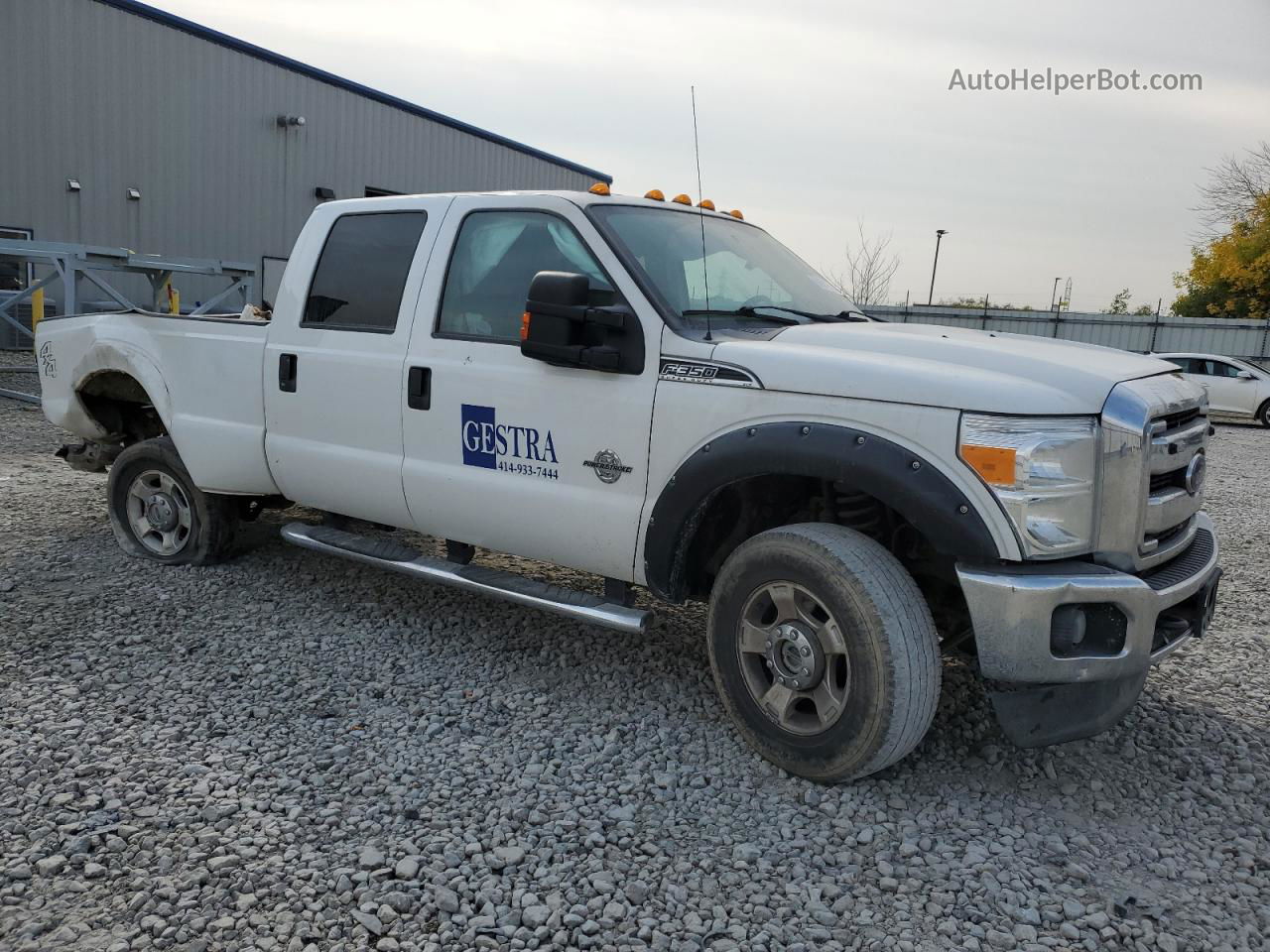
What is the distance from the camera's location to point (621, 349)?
11.7 ft

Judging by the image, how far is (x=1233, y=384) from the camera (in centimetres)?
1850

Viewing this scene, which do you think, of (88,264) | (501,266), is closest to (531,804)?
(501,266)

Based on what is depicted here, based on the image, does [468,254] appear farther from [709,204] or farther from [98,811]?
[98,811]

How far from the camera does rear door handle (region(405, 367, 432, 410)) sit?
4.13 meters

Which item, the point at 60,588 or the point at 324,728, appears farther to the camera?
the point at 60,588

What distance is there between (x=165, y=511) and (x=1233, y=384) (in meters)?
19.1

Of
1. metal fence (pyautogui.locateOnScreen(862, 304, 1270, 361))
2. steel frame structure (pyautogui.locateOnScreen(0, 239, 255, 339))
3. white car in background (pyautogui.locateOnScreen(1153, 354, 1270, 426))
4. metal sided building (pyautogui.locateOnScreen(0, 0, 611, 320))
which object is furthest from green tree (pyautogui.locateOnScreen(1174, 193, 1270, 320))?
steel frame structure (pyautogui.locateOnScreen(0, 239, 255, 339))

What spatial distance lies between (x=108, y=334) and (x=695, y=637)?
3588 mm

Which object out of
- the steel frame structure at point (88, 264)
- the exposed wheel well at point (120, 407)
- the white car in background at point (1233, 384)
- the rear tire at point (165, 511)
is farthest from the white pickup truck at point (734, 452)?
the white car in background at point (1233, 384)

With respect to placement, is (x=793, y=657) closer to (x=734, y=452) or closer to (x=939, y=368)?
(x=734, y=452)

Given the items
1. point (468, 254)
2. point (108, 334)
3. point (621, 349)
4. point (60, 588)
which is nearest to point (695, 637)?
point (621, 349)

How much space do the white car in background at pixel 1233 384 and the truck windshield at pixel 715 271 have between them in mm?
16542

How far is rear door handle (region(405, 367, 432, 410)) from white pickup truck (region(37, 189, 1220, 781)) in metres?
0.01

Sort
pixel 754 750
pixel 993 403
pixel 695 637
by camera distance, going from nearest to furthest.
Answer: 1. pixel 993 403
2. pixel 754 750
3. pixel 695 637
